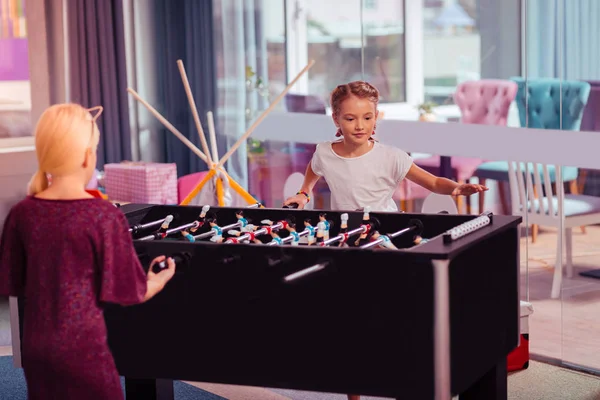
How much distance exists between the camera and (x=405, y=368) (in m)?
2.34

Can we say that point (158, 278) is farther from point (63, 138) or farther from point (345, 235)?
point (345, 235)

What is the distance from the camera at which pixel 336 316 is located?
2379 millimetres

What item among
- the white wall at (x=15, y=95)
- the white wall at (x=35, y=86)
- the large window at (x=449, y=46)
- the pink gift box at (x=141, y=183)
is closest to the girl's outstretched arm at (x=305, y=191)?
the large window at (x=449, y=46)

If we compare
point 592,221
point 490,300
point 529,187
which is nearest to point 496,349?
point 490,300

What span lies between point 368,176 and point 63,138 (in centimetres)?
144

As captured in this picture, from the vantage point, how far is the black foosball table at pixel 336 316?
7.63 feet

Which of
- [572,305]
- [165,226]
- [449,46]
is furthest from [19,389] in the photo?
[449,46]

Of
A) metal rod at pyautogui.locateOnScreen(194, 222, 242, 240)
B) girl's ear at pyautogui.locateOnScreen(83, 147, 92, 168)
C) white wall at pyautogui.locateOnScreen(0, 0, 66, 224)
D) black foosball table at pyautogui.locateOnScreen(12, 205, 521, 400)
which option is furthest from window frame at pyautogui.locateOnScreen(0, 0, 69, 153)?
girl's ear at pyautogui.locateOnScreen(83, 147, 92, 168)

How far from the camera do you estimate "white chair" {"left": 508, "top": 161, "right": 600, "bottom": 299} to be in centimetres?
405

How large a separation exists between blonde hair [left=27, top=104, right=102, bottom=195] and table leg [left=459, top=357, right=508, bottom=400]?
4.17ft

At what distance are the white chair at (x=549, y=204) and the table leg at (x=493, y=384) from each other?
1.46 m

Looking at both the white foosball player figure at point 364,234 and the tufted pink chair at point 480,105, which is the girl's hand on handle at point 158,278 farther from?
the tufted pink chair at point 480,105

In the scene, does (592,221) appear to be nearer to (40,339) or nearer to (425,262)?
(425,262)

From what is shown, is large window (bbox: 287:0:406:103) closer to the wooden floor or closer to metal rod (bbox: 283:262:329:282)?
the wooden floor
